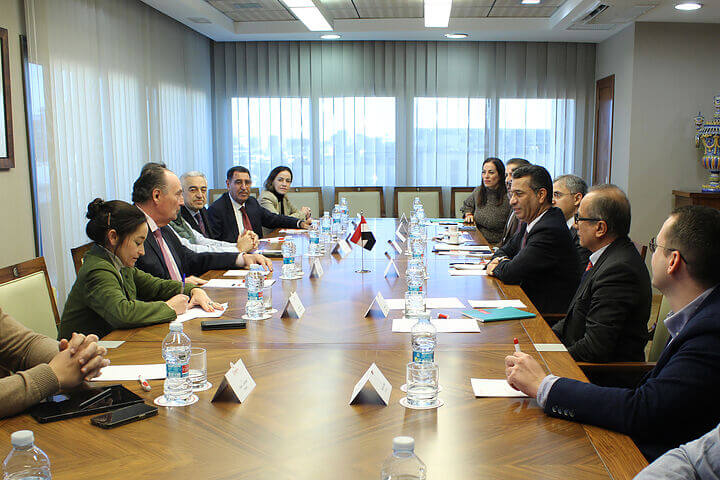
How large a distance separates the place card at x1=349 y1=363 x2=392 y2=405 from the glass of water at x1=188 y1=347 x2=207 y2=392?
0.44 m

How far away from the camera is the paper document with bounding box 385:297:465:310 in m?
2.85

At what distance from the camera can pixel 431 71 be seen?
8.52 meters

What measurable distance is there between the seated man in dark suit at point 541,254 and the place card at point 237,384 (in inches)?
76.0

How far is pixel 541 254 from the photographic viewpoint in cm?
344

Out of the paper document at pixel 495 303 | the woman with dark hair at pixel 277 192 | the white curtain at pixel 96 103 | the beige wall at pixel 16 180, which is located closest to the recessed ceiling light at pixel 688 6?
the woman with dark hair at pixel 277 192

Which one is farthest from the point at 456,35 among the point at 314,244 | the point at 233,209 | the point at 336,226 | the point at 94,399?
the point at 94,399

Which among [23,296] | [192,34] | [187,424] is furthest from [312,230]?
[192,34]

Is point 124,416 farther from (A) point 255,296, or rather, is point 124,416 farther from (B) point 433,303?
(B) point 433,303

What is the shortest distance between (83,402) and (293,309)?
108cm

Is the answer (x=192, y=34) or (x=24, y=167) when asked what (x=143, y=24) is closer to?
(x=192, y=34)

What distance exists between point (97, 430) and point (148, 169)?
218cm

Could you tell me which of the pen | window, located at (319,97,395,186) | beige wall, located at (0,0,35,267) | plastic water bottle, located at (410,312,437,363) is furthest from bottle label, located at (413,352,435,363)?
window, located at (319,97,395,186)

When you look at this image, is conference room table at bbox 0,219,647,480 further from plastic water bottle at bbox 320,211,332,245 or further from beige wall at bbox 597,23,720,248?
beige wall at bbox 597,23,720,248

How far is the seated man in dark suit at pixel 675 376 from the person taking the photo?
155cm
